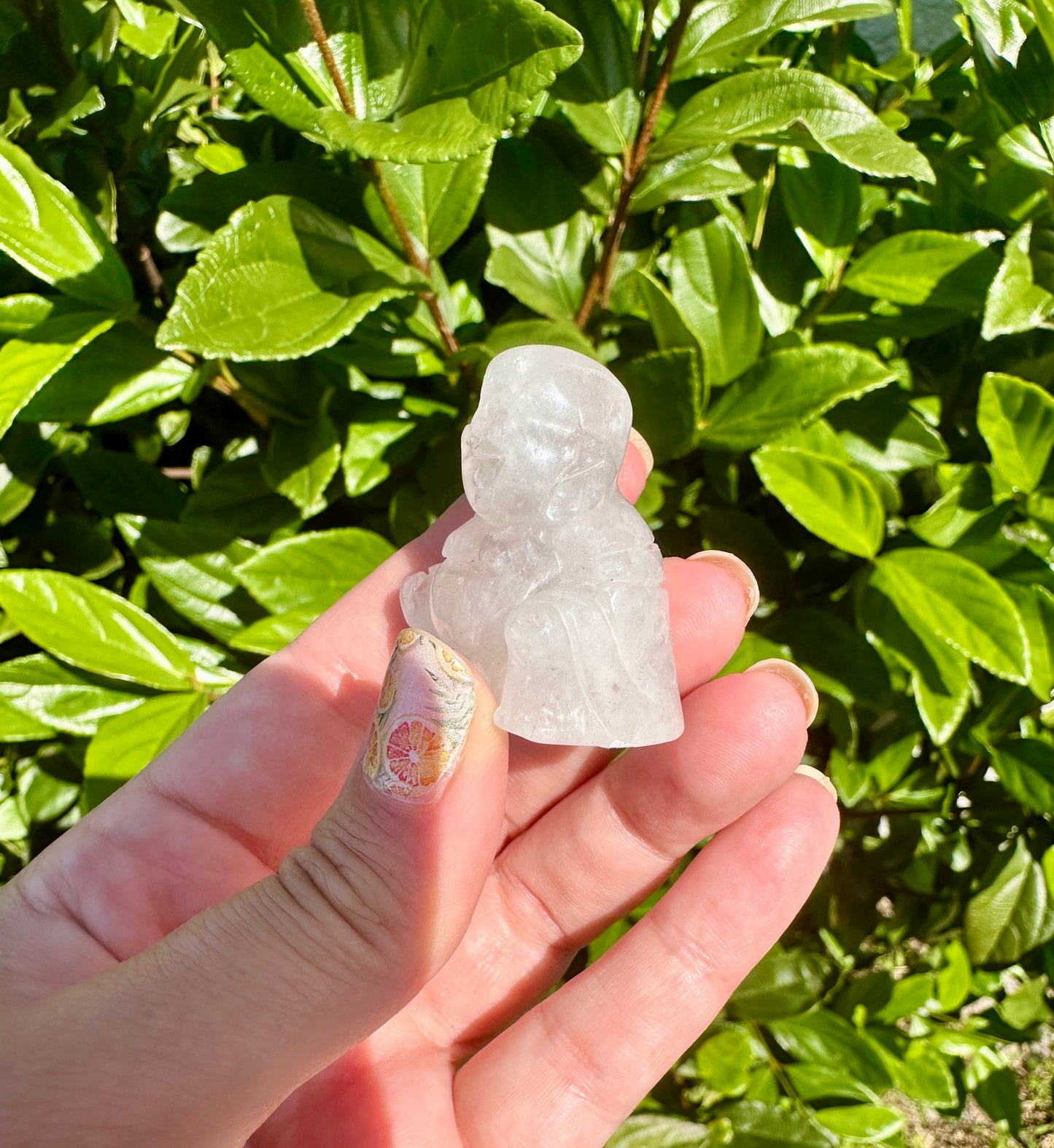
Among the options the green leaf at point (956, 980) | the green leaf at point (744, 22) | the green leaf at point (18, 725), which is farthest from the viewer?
the green leaf at point (956, 980)

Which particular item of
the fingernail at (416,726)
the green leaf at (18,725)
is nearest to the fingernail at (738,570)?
the fingernail at (416,726)

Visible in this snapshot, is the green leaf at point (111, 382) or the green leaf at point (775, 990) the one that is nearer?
the green leaf at point (111, 382)

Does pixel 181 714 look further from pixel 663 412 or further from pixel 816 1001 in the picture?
pixel 816 1001

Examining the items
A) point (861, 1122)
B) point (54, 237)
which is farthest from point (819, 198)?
point (861, 1122)

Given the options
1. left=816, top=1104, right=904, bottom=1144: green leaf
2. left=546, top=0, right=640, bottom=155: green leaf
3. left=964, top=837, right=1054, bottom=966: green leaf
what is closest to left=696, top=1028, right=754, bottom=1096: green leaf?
left=816, top=1104, right=904, bottom=1144: green leaf

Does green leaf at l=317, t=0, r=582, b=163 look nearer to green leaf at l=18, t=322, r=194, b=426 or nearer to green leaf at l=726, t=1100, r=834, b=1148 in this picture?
green leaf at l=18, t=322, r=194, b=426

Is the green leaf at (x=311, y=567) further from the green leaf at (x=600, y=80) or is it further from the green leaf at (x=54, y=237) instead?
the green leaf at (x=600, y=80)

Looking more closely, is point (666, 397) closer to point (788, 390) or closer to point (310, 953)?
point (788, 390)
